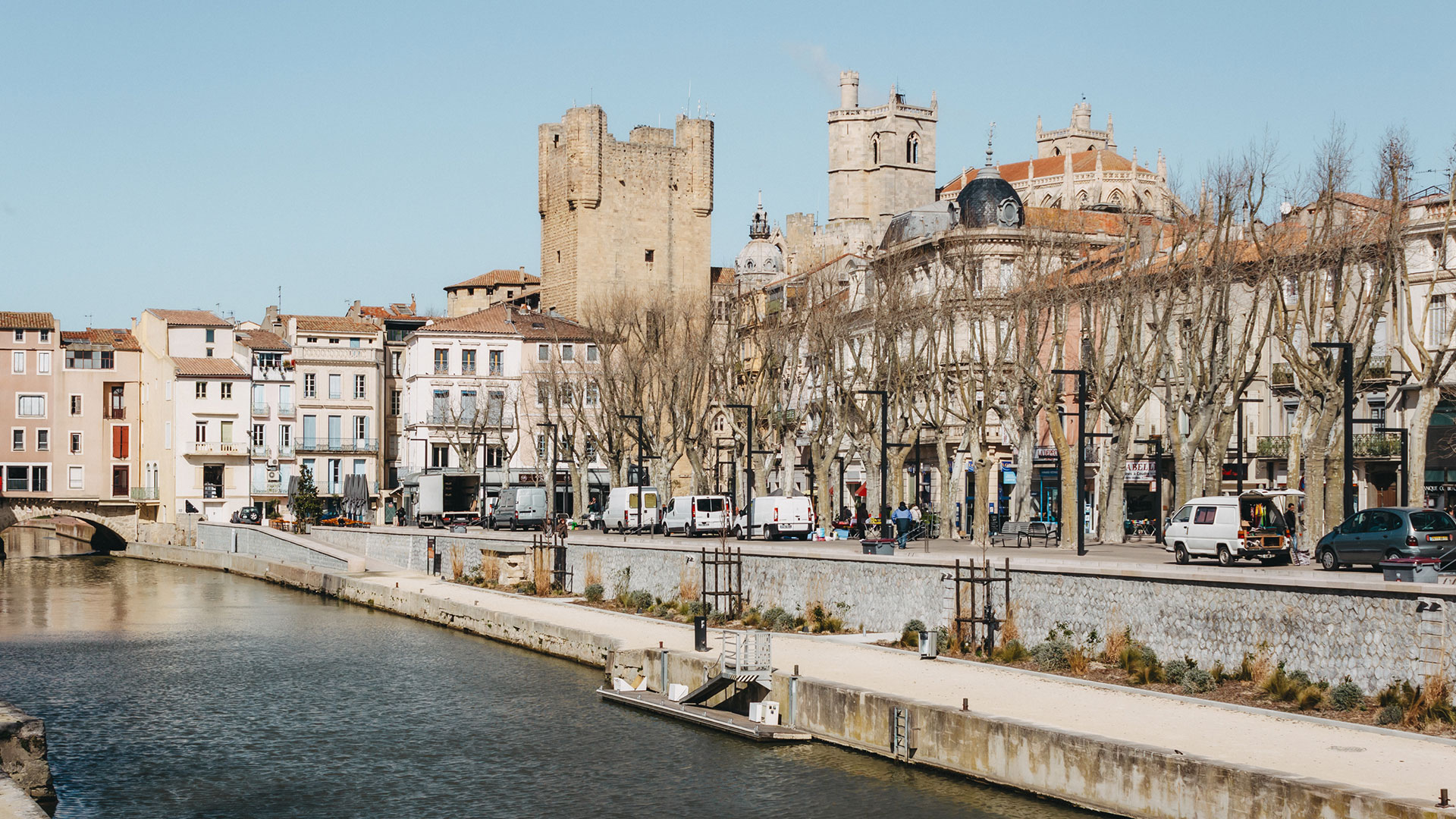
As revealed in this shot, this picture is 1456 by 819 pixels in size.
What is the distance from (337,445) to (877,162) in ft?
201

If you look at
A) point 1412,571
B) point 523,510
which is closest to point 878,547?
point 1412,571

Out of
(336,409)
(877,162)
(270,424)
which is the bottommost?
(270,424)

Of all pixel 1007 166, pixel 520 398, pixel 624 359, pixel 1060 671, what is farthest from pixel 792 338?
pixel 1007 166

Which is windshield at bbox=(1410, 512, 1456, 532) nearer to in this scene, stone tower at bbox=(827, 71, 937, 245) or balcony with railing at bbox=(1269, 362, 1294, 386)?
balcony with railing at bbox=(1269, 362, 1294, 386)

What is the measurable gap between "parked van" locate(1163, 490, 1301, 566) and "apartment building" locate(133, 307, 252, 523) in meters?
68.1

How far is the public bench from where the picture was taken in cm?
4591

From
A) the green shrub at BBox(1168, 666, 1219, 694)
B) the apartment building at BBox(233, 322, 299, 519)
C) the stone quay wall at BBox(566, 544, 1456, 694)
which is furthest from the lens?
the apartment building at BBox(233, 322, 299, 519)

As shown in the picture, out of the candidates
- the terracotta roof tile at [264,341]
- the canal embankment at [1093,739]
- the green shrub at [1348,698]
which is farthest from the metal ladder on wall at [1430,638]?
the terracotta roof tile at [264,341]

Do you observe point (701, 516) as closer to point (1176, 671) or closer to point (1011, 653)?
point (1011, 653)

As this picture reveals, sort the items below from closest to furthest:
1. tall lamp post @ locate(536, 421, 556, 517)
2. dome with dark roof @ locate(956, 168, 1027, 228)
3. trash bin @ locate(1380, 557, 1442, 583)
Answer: trash bin @ locate(1380, 557, 1442, 583) → tall lamp post @ locate(536, 421, 556, 517) → dome with dark roof @ locate(956, 168, 1027, 228)

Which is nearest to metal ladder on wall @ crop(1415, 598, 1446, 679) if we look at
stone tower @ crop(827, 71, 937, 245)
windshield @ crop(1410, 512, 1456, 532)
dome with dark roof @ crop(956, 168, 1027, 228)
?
windshield @ crop(1410, 512, 1456, 532)

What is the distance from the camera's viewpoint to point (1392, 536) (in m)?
29.1

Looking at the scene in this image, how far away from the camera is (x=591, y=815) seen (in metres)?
20.3

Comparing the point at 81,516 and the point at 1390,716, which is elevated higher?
the point at 1390,716
